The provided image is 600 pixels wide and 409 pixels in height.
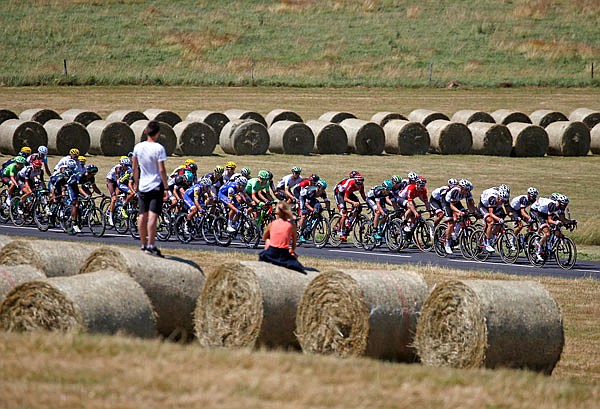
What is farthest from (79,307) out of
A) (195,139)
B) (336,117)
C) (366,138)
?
(336,117)

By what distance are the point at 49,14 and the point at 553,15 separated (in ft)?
111

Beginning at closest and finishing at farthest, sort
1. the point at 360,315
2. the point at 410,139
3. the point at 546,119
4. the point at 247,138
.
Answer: the point at 360,315 < the point at 247,138 < the point at 410,139 < the point at 546,119

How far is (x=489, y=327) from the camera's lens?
13.2 m

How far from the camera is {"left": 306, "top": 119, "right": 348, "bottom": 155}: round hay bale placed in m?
45.2

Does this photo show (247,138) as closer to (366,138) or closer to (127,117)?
(366,138)

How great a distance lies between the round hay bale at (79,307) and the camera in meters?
11.9

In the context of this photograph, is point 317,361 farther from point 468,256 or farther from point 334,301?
point 468,256

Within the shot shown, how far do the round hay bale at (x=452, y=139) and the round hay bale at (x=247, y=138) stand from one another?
6.56 m

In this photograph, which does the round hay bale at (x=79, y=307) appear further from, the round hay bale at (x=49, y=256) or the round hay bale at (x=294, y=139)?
the round hay bale at (x=294, y=139)

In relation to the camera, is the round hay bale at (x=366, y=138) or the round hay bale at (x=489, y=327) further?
the round hay bale at (x=366, y=138)

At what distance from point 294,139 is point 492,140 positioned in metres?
7.64

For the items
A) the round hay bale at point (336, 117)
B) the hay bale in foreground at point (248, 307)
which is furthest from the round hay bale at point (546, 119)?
the hay bale in foreground at point (248, 307)

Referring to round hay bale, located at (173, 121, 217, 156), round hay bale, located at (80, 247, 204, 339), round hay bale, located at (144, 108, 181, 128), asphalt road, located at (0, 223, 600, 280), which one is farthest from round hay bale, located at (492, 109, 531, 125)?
round hay bale, located at (80, 247, 204, 339)

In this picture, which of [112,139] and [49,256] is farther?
[112,139]
